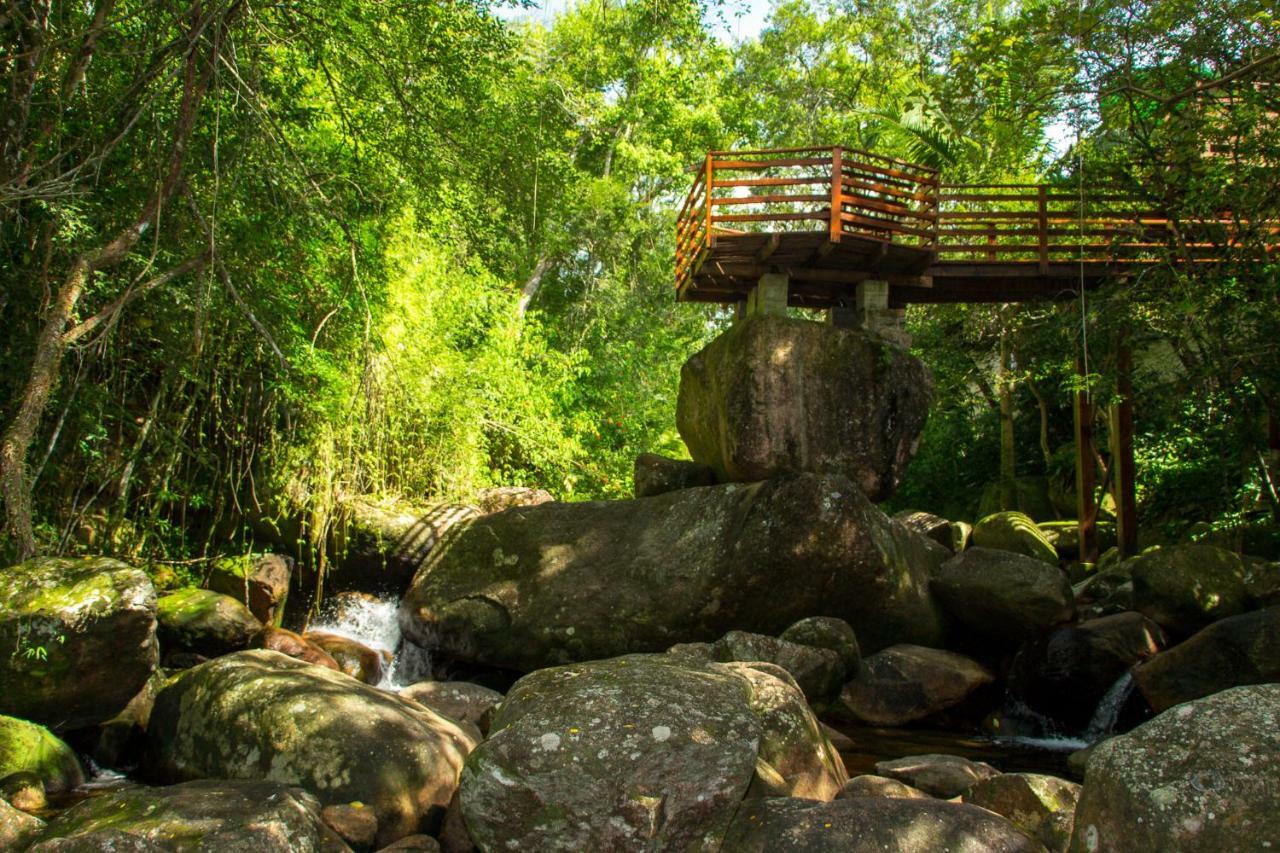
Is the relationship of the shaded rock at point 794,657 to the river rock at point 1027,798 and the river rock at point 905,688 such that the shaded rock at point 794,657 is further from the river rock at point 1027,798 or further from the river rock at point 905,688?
the river rock at point 1027,798

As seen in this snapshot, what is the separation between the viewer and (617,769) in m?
4.11

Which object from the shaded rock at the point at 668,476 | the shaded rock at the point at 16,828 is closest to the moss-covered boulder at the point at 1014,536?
the shaded rock at the point at 668,476

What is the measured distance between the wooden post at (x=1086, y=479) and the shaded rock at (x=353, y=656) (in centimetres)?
1031

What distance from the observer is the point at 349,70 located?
858cm

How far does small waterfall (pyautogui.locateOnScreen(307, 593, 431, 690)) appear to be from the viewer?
35.0ft

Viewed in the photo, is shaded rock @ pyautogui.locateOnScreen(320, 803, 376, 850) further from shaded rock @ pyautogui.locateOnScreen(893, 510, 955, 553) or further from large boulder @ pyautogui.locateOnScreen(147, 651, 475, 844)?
shaded rock @ pyautogui.locateOnScreen(893, 510, 955, 553)

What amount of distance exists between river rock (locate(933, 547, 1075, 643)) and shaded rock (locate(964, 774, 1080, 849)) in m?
4.95

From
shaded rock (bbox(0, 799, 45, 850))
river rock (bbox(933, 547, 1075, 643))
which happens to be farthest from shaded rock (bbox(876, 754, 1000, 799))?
shaded rock (bbox(0, 799, 45, 850))

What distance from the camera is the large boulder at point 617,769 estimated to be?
4.00m

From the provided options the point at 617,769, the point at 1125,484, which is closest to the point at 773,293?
the point at 1125,484

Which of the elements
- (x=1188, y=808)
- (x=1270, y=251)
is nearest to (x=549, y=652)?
(x=1188, y=808)

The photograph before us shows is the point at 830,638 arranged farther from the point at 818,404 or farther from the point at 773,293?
the point at 773,293

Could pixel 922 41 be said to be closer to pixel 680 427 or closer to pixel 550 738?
pixel 680 427

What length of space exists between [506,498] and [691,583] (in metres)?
4.73
